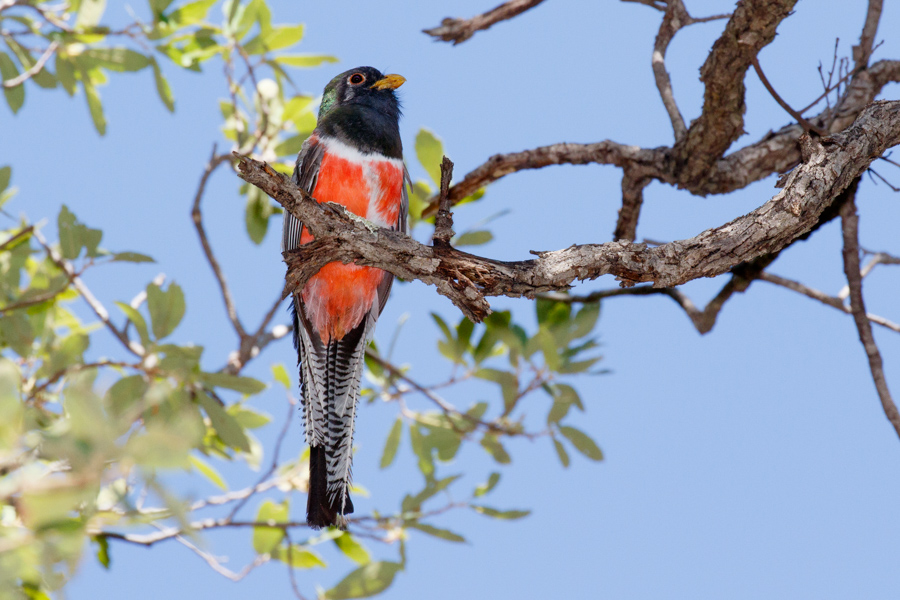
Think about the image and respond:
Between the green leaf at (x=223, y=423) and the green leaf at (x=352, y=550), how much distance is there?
114 cm

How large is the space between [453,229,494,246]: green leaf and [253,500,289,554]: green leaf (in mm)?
2063

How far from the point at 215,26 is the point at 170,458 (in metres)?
4.25

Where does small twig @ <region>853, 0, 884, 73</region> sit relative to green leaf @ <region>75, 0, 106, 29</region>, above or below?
below

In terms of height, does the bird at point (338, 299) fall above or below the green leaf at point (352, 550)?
above

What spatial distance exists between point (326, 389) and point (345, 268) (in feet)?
2.18

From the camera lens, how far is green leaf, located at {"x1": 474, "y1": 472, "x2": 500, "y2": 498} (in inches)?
197

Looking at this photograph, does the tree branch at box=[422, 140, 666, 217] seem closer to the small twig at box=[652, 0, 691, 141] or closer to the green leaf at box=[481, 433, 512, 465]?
the small twig at box=[652, 0, 691, 141]

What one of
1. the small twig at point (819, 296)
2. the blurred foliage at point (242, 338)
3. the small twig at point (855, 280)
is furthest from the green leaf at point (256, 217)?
the small twig at point (855, 280)

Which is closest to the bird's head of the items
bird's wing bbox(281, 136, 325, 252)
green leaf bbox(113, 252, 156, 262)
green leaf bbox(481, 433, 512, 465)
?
bird's wing bbox(281, 136, 325, 252)

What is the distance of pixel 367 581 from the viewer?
14.7ft

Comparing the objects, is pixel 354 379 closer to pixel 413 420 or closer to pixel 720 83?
pixel 413 420

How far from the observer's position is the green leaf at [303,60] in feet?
16.8

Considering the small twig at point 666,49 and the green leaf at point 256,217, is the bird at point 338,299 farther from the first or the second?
the small twig at point 666,49

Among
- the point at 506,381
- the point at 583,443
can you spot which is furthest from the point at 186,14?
the point at 583,443
